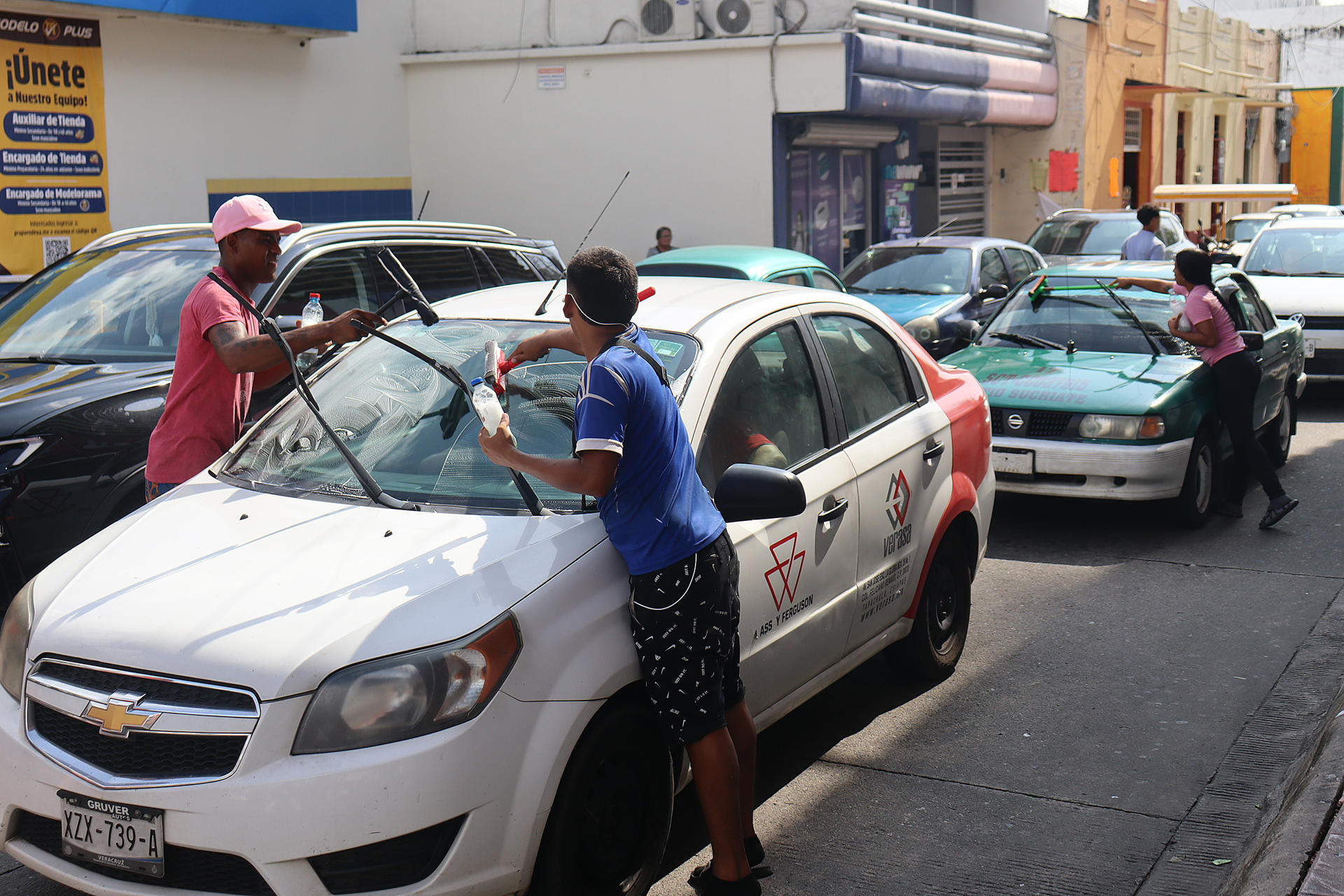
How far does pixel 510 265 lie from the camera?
25.4 ft

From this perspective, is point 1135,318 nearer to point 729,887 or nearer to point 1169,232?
point 729,887

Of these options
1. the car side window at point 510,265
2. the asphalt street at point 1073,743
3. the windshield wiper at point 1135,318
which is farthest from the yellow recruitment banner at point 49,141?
the asphalt street at point 1073,743

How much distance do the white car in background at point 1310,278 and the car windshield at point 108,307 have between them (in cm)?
883

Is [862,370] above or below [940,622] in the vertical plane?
above

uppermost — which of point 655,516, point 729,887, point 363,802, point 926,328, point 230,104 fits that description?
point 230,104

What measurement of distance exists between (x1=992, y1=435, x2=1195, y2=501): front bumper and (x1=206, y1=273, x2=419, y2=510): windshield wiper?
4.93 metres

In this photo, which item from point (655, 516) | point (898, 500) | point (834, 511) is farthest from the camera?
point (898, 500)

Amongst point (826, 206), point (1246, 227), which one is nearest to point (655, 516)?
point (826, 206)

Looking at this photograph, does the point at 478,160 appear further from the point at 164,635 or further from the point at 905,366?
the point at 164,635

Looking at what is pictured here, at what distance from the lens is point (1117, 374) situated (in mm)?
8305

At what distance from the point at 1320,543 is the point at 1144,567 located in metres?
1.27

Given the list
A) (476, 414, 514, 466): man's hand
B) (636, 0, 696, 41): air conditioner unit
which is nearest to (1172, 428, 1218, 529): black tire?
(476, 414, 514, 466): man's hand

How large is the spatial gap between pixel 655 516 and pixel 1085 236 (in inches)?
603

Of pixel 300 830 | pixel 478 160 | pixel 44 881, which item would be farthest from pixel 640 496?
pixel 478 160
